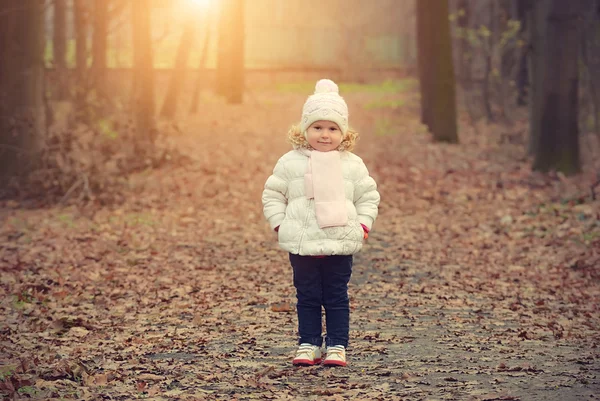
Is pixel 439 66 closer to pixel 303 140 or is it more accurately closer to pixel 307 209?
pixel 303 140

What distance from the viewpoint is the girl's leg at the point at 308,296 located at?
630cm

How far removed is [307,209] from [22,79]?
31.4 feet

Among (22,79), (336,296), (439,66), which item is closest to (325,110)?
(336,296)

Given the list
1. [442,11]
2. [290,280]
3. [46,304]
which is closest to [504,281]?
[290,280]

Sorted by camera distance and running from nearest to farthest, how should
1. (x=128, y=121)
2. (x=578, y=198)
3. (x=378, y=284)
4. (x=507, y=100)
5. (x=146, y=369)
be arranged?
(x=146, y=369) < (x=378, y=284) < (x=578, y=198) < (x=128, y=121) < (x=507, y=100)

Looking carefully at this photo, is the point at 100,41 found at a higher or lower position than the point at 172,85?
higher

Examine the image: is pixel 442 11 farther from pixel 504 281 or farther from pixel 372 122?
pixel 504 281

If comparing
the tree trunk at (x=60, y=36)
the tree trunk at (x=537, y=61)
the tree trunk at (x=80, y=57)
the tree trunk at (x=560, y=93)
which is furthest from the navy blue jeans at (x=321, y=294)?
the tree trunk at (x=60, y=36)

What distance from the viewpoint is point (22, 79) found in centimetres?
1449

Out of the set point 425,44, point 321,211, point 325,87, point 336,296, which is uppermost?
point 425,44

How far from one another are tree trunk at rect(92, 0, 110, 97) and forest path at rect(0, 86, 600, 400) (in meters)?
2.52

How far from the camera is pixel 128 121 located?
1636cm

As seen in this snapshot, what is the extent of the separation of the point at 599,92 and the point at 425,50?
167 inches

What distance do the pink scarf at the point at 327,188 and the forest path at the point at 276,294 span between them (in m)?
1.01
